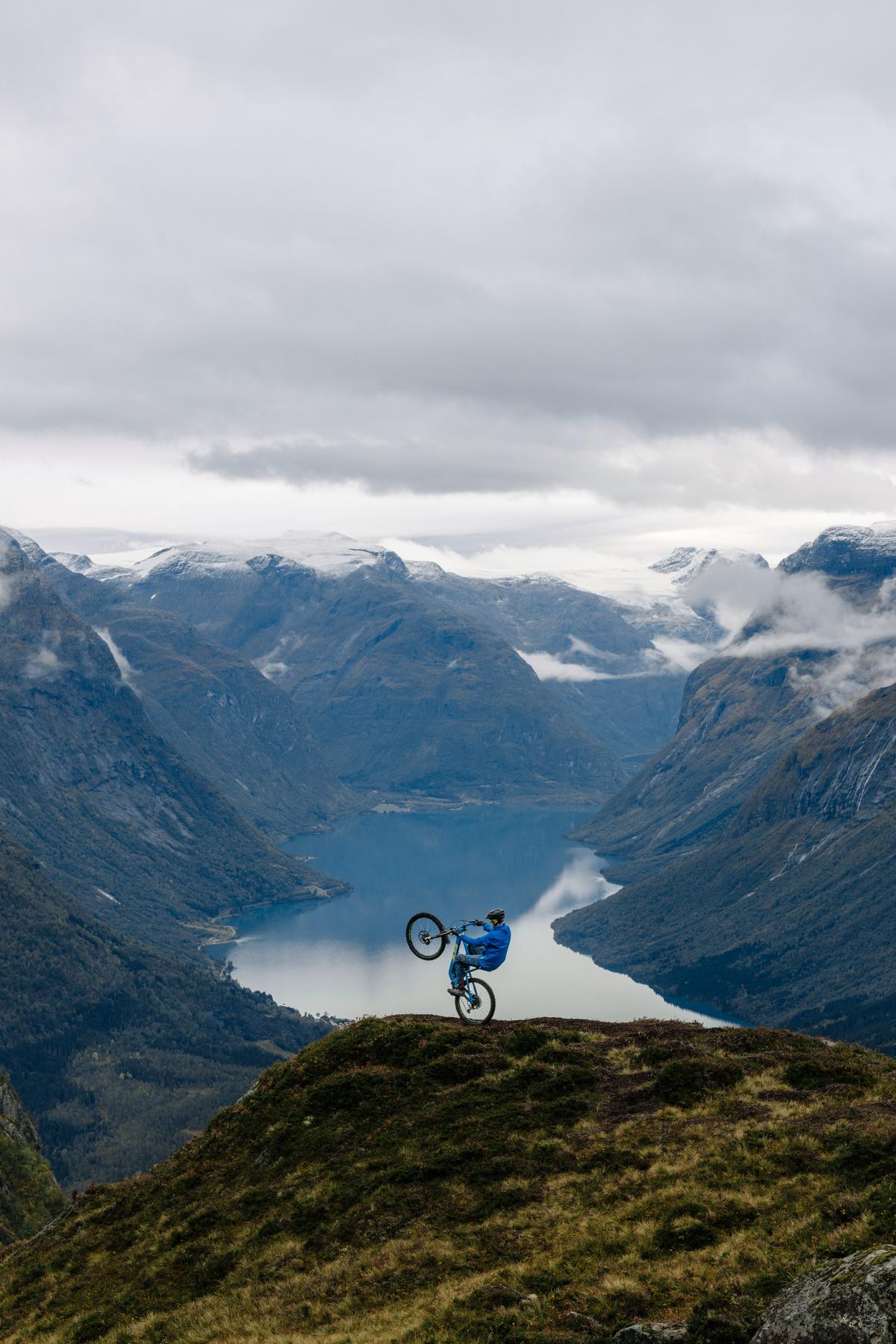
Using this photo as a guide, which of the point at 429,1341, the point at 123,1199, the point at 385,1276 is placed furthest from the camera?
the point at 123,1199

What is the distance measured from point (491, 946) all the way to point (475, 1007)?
3.55 m

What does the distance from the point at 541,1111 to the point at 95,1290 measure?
55.6 ft

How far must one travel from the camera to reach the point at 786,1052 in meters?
43.1

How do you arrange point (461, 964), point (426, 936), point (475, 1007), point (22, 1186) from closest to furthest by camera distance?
point (461, 964)
point (475, 1007)
point (426, 936)
point (22, 1186)

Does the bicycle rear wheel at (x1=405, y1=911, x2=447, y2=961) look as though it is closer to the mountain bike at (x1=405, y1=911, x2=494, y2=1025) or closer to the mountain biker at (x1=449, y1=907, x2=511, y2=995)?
the mountain bike at (x1=405, y1=911, x2=494, y2=1025)

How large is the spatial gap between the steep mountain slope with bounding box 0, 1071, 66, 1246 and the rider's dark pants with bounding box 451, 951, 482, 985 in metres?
58.5

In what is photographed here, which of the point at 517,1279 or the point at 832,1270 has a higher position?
the point at 832,1270

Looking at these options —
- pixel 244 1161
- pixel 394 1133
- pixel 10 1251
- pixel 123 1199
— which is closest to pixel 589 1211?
pixel 394 1133

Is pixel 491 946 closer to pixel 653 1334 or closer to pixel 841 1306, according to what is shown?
pixel 653 1334

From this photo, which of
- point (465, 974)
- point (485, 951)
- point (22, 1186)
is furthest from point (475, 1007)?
point (22, 1186)

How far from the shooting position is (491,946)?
49.1 m

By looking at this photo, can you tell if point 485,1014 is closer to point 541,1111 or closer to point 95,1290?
point 541,1111

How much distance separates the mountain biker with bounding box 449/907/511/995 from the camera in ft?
160

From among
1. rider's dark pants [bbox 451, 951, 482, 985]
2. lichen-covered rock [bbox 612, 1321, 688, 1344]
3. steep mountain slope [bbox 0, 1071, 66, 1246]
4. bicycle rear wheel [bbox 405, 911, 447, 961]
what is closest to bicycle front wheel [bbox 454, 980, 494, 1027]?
rider's dark pants [bbox 451, 951, 482, 985]
